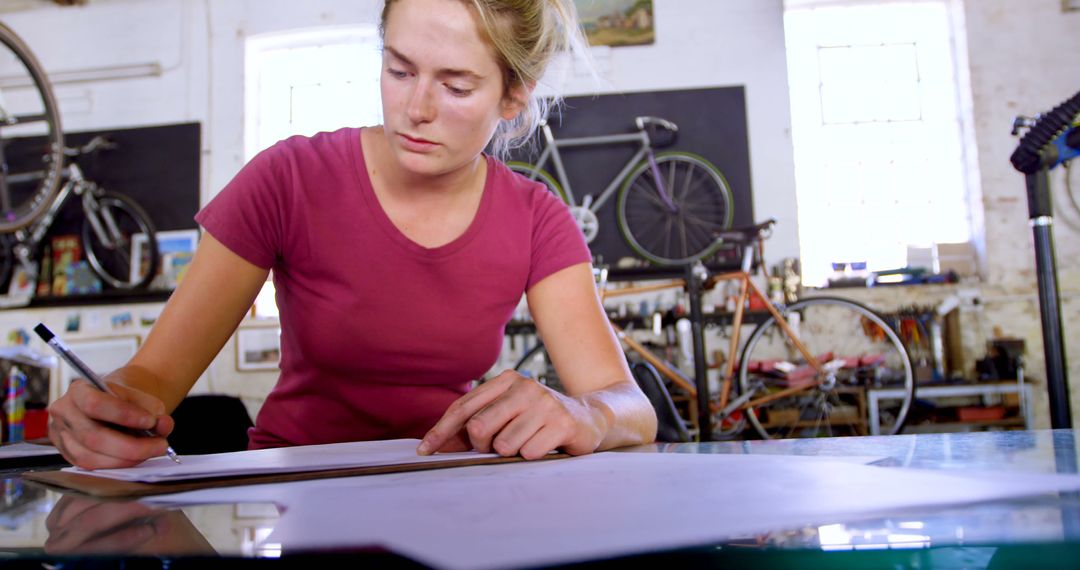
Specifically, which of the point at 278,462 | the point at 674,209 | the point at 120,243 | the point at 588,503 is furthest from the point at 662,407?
the point at 120,243

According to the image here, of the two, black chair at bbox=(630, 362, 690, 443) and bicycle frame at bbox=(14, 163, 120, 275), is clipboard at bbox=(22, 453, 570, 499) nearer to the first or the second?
black chair at bbox=(630, 362, 690, 443)

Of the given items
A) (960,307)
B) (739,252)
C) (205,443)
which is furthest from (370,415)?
(960,307)

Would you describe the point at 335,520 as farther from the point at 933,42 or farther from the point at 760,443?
the point at 933,42

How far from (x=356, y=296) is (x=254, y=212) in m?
0.18

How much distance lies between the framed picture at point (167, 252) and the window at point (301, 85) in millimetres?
731

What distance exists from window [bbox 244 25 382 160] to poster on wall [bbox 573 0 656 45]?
5.36ft

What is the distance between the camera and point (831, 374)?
4.11 m

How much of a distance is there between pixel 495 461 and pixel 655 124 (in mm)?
4539

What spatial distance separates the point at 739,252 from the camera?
486 centimetres

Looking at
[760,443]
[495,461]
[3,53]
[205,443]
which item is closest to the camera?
[495,461]

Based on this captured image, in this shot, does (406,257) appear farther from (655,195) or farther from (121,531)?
(655,195)

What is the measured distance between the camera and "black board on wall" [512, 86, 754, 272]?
193 inches

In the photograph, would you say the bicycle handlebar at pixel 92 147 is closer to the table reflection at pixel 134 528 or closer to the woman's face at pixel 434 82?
the woman's face at pixel 434 82

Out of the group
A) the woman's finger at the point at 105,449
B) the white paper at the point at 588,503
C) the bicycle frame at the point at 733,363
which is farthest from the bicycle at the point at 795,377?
the white paper at the point at 588,503
